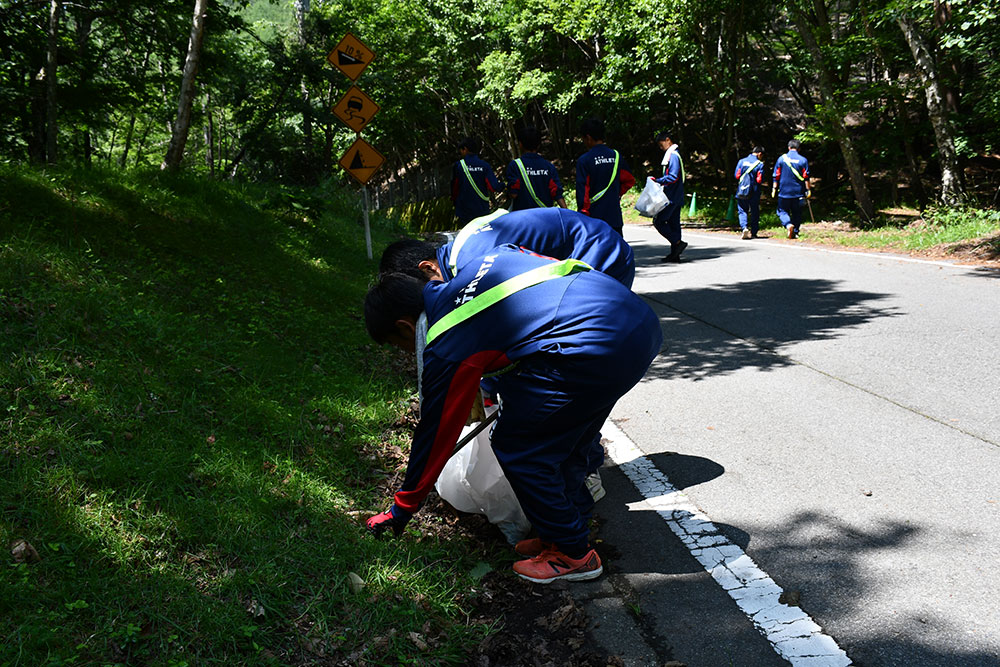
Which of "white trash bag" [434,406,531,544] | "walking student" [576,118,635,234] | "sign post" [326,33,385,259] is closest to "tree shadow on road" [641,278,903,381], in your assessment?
"walking student" [576,118,635,234]

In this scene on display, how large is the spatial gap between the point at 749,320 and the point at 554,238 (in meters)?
4.99

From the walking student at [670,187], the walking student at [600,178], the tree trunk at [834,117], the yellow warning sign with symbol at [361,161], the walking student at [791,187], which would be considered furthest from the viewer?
the tree trunk at [834,117]

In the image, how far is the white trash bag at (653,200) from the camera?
1170cm

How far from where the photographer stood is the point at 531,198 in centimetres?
885

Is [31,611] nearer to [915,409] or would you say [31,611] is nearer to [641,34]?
[915,409]

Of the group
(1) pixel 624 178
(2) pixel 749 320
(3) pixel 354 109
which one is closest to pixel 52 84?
(3) pixel 354 109

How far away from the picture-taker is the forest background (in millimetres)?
12531

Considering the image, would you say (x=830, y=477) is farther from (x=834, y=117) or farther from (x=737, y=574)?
(x=834, y=117)

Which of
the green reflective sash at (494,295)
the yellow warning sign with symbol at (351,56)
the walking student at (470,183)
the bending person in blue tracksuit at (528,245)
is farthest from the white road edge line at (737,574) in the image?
the yellow warning sign with symbol at (351,56)

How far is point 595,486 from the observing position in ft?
13.5

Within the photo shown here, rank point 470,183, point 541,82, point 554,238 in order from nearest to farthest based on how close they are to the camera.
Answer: point 554,238 → point 470,183 → point 541,82

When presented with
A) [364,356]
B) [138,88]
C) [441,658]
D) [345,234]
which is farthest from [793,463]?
[138,88]

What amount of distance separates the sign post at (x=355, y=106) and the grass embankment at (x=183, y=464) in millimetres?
2938

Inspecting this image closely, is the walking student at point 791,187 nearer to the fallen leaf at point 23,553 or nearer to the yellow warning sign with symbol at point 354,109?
the yellow warning sign with symbol at point 354,109
